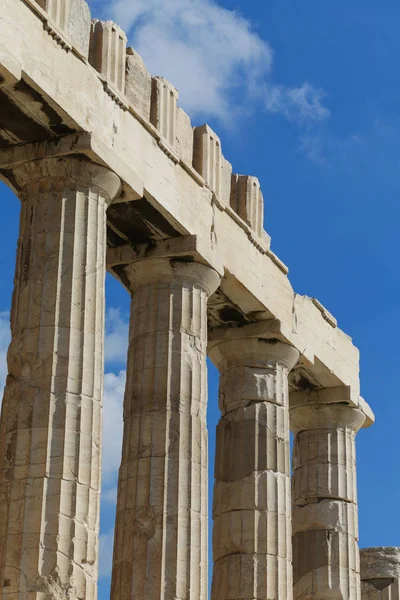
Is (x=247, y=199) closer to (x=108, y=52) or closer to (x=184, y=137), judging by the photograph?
(x=184, y=137)

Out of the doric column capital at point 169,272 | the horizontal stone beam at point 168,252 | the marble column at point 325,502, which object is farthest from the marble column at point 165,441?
the marble column at point 325,502

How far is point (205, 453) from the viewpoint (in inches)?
1120

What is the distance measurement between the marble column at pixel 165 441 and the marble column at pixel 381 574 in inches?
509

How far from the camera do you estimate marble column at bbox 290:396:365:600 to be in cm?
3503

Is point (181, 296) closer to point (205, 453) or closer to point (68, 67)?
point (205, 453)

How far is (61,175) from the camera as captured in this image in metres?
25.8

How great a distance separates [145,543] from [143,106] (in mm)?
7918

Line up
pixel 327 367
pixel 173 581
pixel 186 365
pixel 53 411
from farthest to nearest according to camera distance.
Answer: pixel 327 367 → pixel 186 365 → pixel 173 581 → pixel 53 411

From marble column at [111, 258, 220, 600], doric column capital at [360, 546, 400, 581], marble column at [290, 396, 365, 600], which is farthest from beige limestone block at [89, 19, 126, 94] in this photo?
doric column capital at [360, 546, 400, 581]

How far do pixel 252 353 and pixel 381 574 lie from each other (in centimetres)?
1005

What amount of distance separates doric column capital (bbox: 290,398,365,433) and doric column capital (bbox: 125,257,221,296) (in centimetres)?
777

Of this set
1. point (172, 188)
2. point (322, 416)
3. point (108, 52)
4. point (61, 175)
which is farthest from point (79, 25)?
point (322, 416)

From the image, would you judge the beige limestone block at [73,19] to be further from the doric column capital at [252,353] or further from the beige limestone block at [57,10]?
the doric column capital at [252,353]

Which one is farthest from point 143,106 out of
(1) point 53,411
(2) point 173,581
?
(2) point 173,581
